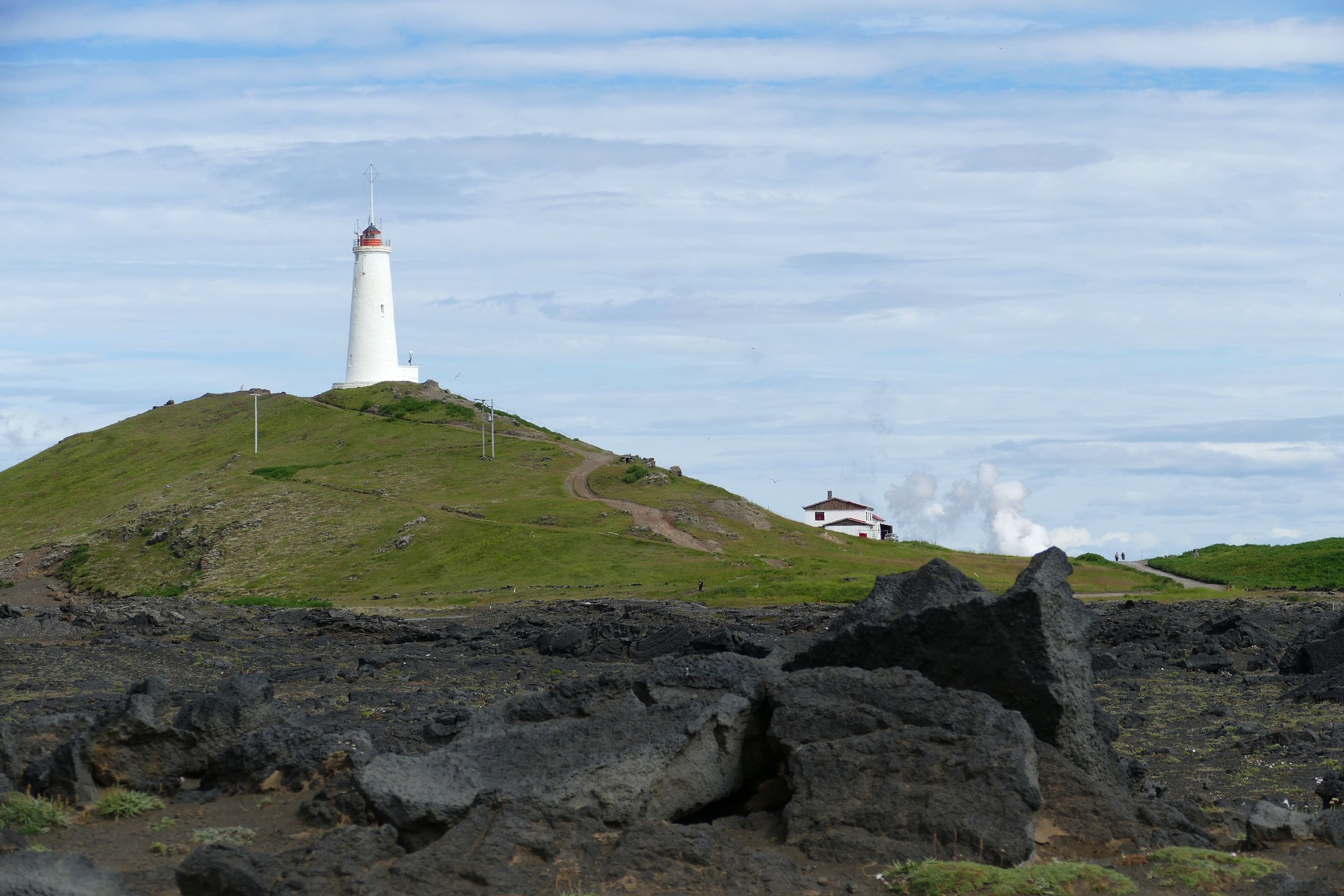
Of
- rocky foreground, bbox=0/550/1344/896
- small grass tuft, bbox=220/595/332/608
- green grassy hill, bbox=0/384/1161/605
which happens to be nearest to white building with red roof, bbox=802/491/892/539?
green grassy hill, bbox=0/384/1161/605

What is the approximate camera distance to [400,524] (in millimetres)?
80562

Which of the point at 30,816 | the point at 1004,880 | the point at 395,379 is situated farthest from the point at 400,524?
the point at 1004,880

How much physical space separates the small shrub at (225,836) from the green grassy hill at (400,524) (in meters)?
43.4

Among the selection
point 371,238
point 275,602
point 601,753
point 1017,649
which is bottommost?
point 601,753

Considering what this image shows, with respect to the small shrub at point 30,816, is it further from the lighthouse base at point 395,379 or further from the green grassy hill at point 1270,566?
the lighthouse base at point 395,379

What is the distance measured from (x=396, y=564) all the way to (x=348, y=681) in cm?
4693

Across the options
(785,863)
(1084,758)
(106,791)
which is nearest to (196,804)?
(106,791)

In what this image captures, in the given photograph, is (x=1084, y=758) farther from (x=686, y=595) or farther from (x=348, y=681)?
(x=686, y=595)

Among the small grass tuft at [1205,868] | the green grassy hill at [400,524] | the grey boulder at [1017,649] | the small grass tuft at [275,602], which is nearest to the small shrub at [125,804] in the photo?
the grey boulder at [1017,649]

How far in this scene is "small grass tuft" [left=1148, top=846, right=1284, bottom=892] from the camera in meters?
11.1

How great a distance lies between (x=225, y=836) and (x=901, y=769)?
647 centimetres

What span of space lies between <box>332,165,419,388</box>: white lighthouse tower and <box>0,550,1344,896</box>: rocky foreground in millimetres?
100573

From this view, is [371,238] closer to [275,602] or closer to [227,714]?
[275,602]

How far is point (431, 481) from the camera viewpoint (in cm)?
9094
